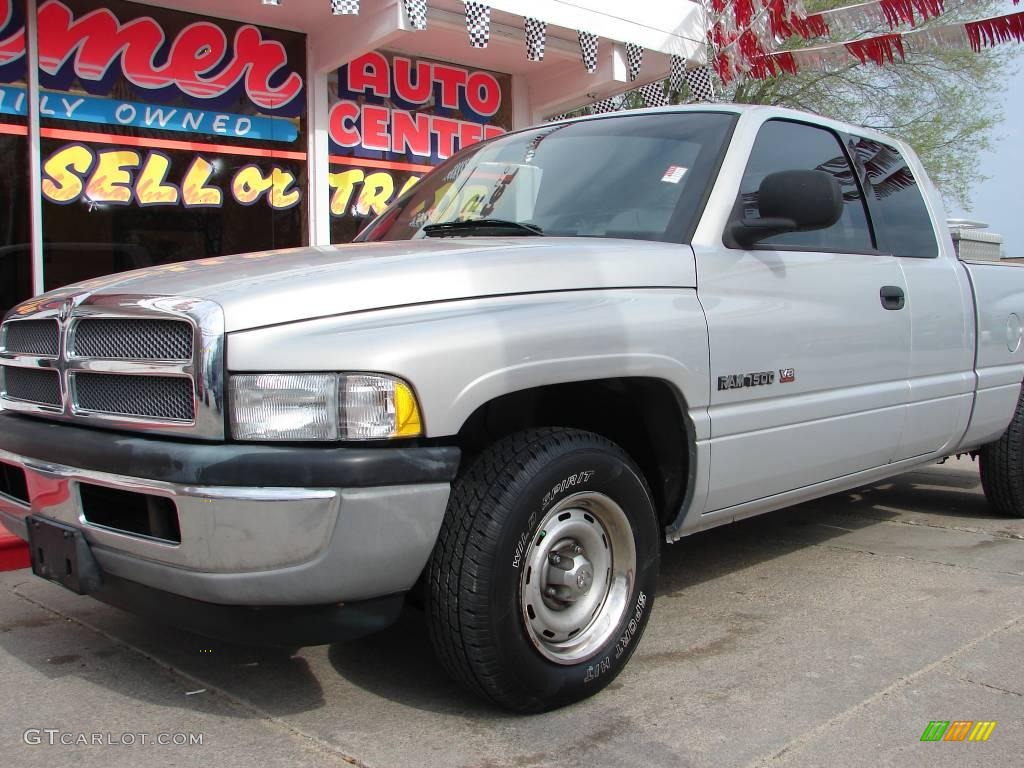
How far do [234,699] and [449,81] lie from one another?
731cm

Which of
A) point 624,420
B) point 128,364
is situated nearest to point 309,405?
point 128,364

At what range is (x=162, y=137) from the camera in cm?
763

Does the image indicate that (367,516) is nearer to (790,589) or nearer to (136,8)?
(790,589)

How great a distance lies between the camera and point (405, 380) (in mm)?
2402

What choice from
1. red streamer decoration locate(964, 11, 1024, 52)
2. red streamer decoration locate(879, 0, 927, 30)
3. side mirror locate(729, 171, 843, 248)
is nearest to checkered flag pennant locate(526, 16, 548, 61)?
red streamer decoration locate(879, 0, 927, 30)

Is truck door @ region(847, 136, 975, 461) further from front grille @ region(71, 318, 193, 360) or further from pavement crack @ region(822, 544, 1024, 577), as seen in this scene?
front grille @ region(71, 318, 193, 360)

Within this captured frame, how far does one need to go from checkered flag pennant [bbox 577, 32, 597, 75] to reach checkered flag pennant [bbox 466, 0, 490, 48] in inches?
45.0

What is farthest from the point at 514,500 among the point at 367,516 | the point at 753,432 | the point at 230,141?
the point at 230,141

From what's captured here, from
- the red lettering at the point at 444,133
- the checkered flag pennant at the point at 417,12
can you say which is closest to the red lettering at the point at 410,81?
the red lettering at the point at 444,133

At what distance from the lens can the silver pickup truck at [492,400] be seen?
2379 mm

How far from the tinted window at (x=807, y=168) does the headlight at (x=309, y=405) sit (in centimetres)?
171

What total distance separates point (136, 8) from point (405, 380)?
6216 millimetres

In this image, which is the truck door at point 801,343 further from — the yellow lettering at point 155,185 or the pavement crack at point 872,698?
the yellow lettering at point 155,185

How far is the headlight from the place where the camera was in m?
2.37
